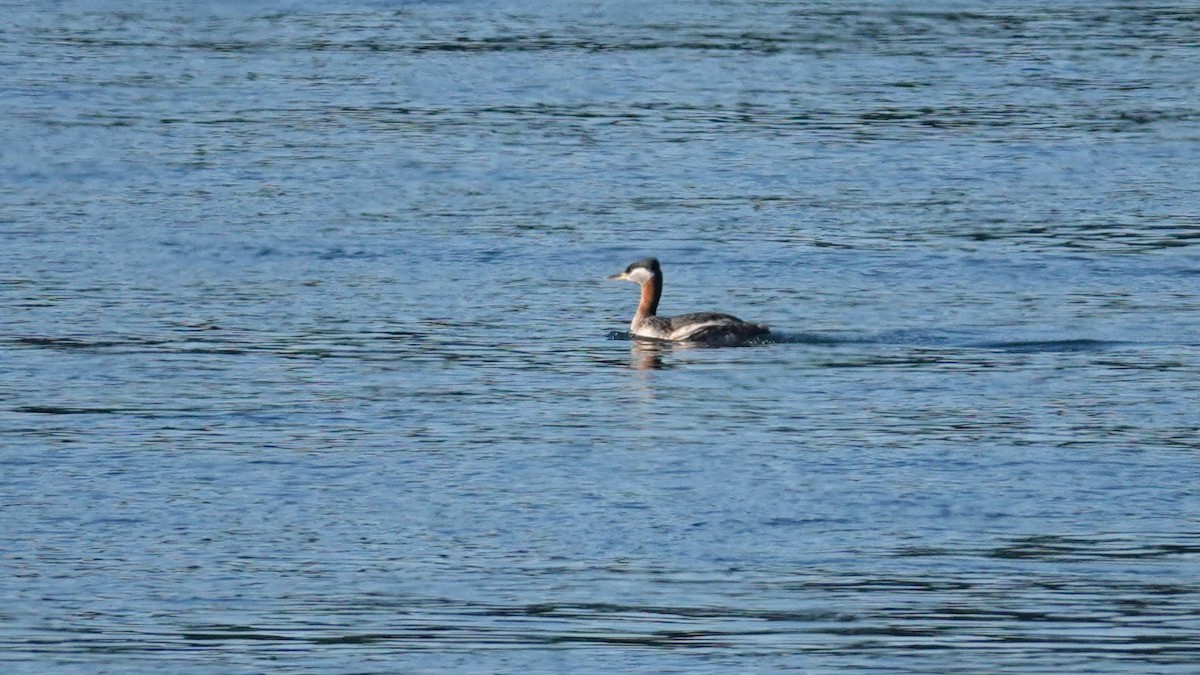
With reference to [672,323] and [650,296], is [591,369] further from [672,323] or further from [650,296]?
[650,296]

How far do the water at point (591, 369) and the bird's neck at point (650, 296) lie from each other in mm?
371

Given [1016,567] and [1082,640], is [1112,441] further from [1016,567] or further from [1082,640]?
[1082,640]

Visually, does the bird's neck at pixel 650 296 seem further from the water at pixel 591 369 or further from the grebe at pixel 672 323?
the water at pixel 591 369

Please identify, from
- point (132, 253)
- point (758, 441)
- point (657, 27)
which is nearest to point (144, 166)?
point (132, 253)

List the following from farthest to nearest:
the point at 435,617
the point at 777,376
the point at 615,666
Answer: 1. the point at 777,376
2. the point at 435,617
3. the point at 615,666

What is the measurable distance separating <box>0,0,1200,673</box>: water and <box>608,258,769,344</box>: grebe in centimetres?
19

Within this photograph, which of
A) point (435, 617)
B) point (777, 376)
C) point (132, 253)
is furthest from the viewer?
point (132, 253)

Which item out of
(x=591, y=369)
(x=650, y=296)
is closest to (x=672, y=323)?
(x=650, y=296)

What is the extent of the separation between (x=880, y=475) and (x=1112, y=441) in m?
1.73

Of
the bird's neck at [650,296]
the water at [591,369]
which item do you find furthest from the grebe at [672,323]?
the water at [591,369]

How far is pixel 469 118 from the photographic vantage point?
31438 millimetres

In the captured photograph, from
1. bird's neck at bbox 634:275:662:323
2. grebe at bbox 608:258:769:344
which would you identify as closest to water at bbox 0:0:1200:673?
grebe at bbox 608:258:769:344

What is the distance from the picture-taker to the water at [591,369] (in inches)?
433

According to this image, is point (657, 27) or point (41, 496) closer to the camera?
point (41, 496)
